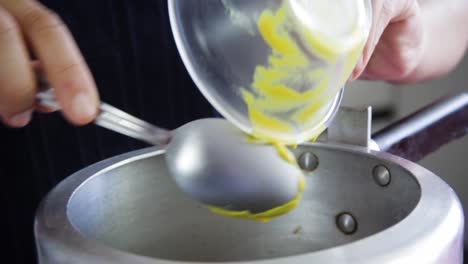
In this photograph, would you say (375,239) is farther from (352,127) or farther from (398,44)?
(398,44)

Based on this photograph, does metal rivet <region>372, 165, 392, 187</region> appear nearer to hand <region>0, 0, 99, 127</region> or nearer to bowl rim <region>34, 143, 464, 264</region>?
bowl rim <region>34, 143, 464, 264</region>

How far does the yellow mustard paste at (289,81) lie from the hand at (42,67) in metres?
0.10

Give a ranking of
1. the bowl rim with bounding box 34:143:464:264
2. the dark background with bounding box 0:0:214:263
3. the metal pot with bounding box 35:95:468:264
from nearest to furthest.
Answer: the bowl rim with bounding box 34:143:464:264, the metal pot with bounding box 35:95:468:264, the dark background with bounding box 0:0:214:263

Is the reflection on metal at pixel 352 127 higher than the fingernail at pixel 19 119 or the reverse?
the reverse

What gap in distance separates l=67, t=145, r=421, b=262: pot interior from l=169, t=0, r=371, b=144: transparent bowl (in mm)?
74

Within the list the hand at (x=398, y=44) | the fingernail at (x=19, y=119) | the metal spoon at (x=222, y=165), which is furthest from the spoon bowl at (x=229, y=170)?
the hand at (x=398, y=44)

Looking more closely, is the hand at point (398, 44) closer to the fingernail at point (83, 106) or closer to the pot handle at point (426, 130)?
the pot handle at point (426, 130)

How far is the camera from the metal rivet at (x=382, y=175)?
16.0 inches

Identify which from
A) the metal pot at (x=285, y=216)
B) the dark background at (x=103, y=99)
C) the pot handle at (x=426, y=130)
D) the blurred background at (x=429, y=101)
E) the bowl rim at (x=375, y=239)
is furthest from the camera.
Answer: the blurred background at (x=429, y=101)

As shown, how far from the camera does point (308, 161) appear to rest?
1.50ft

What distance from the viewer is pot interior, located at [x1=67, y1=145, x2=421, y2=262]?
1.37 feet

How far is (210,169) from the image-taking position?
382mm

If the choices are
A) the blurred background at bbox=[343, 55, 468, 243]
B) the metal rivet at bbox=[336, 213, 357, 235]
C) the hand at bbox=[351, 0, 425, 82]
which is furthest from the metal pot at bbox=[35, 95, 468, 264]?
the blurred background at bbox=[343, 55, 468, 243]

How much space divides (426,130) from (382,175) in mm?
121
